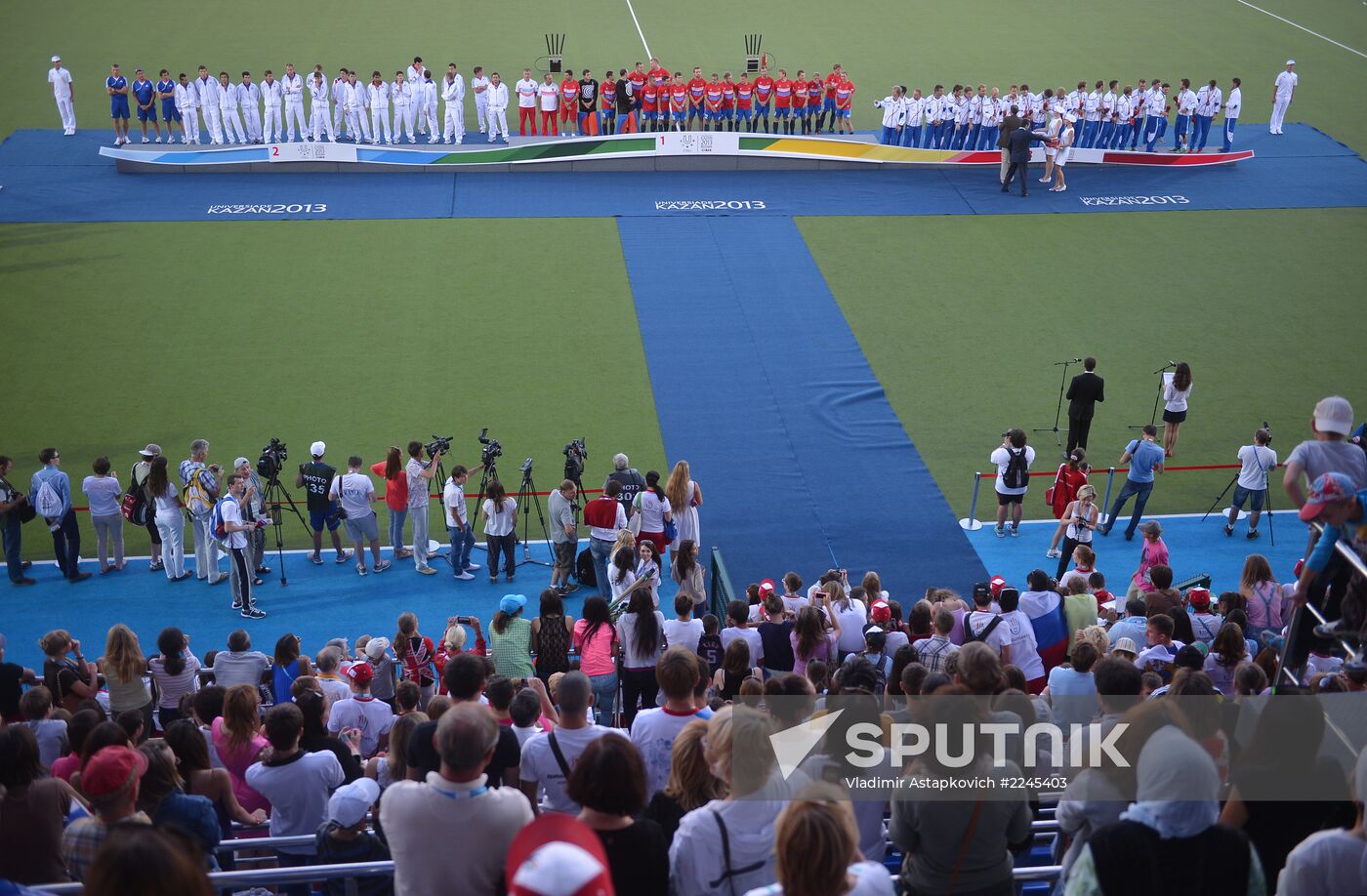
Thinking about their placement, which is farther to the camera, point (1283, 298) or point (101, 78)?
point (101, 78)

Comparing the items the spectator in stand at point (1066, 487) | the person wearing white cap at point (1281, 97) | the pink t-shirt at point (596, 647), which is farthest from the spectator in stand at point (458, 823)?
the person wearing white cap at point (1281, 97)

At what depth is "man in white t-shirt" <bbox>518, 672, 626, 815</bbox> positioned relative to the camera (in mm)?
6562

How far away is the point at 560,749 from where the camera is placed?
21.6 feet

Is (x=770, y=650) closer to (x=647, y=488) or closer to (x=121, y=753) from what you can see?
(x=647, y=488)

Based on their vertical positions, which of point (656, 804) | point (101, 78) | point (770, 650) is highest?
point (101, 78)

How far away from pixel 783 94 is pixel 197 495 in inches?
771

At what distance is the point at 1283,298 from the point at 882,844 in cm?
1897

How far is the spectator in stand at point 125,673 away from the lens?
9.38 metres

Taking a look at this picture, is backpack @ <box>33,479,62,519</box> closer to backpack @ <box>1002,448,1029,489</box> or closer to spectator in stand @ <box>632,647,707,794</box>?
spectator in stand @ <box>632,647,707,794</box>

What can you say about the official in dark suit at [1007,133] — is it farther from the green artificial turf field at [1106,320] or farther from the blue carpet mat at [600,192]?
the green artificial turf field at [1106,320]

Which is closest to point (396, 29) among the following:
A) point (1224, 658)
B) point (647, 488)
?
point (647, 488)

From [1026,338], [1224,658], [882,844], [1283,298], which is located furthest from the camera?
[1283,298]

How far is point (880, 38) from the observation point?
125 ft

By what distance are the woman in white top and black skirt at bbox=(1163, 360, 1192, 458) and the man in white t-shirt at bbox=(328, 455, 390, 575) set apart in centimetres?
1041
